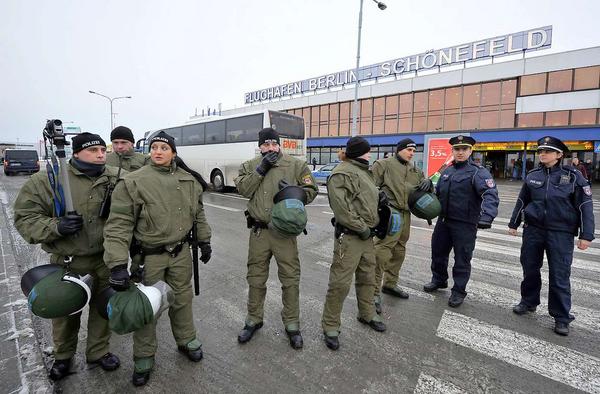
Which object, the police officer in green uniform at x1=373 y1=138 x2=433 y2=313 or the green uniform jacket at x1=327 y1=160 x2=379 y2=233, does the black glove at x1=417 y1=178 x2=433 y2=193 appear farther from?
the green uniform jacket at x1=327 y1=160 x2=379 y2=233

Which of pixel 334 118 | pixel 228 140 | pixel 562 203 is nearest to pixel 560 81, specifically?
pixel 334 118

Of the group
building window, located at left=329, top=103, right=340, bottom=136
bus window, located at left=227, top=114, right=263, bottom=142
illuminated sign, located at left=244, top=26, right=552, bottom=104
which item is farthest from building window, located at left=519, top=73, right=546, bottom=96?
bus window, located at left=227, top=114, right=263, bottom=142

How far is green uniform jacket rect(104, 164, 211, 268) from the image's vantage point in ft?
7.91

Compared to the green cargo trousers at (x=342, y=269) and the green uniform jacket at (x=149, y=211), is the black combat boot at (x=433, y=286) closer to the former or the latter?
the green cargo trousers at (x=342, y=269)

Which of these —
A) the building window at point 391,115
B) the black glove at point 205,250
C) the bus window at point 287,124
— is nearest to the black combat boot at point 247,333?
the black glove at point 205,250

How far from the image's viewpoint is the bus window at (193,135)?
17.0 metres

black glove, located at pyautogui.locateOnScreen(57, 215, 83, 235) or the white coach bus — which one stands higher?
the white coach bus

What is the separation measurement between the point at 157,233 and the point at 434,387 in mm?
2453

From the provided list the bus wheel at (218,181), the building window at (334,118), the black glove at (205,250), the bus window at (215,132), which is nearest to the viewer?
the black glove at (205,250)

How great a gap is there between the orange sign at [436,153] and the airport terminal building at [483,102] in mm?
47

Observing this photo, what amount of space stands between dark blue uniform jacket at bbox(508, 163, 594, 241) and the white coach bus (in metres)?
10.6

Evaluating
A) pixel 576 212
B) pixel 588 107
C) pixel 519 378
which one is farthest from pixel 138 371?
pixel 588 107

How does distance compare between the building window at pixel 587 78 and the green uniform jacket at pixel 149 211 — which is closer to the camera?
the green uniform jacket at pixel 149 211

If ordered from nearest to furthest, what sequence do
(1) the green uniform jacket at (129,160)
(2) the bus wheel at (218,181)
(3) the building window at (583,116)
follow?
(1) the green uniform jacket at (129,160) → (2) the bus wheel at (218,181) → (3) the building window at (583,116)
